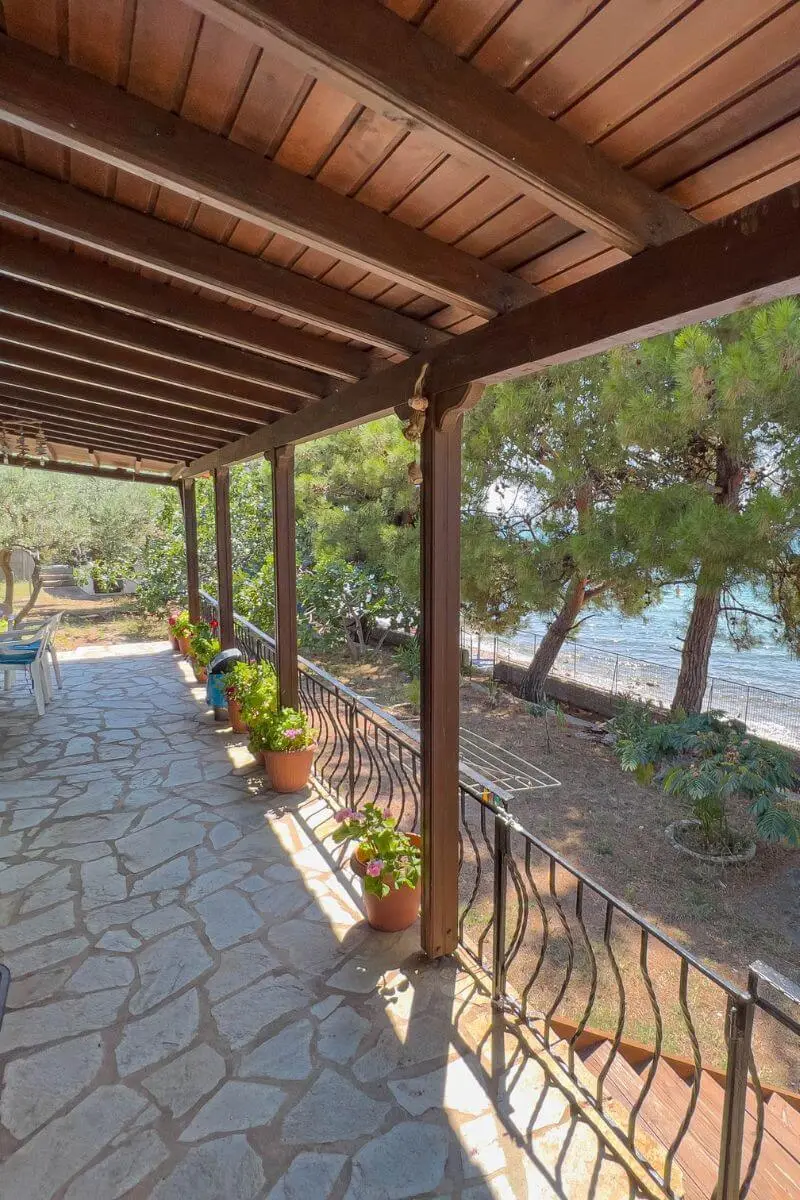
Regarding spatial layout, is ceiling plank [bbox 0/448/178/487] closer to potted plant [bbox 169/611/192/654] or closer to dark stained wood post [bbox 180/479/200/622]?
dark stained wood post [bbox 180/479/200/622]

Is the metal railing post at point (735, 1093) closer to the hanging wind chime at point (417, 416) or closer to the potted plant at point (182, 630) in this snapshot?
the hanging wind chime at point (417, 416)

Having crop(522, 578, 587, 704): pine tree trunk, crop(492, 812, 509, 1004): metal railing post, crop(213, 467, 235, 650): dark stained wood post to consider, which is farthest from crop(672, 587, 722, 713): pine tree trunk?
crop(492, 812, 509, 1004): metal railing post

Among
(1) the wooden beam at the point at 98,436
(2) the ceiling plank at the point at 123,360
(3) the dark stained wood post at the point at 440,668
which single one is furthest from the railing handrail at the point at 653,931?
(1) the wooden beam at the point at 98,436

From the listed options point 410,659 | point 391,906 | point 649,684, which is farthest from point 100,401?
point 649,684

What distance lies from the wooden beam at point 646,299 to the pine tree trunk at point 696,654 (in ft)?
17.9

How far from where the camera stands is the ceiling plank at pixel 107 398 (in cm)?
335

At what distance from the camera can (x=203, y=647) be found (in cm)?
585

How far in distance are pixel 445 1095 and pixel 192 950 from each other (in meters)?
1.10

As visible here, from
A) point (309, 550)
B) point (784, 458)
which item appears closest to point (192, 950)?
point (784, 458)

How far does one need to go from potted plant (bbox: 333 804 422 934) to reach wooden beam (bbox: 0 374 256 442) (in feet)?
8.65

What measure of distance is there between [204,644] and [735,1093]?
17.2 feet

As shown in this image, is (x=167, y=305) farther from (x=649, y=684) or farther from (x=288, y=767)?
(x=649, y=684)

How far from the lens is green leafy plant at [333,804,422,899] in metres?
2.41

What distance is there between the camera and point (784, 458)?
15.4 ft
